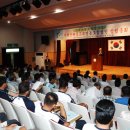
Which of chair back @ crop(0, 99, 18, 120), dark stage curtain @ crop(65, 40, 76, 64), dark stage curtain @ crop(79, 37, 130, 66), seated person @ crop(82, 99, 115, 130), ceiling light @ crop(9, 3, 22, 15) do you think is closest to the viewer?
seated person @ crop(82, 99, 115, 130)

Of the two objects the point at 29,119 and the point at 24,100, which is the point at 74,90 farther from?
the point at 29,119

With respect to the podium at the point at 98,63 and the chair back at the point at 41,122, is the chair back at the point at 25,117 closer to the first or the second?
the chair back at the point at 41,122

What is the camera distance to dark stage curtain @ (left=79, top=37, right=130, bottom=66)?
15205mm

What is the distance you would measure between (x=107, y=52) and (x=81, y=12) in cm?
687

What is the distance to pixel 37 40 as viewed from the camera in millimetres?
15805

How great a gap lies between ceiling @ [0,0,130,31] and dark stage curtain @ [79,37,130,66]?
4.35 meters

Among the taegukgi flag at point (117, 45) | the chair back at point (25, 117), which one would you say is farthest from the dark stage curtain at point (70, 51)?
the chair back at point (25, 117)

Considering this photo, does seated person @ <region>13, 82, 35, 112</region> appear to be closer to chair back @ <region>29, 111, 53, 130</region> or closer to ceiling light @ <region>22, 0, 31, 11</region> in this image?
chair back @ <region>29, 111, 53, 130</region>

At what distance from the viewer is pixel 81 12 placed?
10047 millimetres

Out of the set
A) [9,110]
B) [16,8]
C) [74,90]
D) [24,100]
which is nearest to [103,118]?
[24,100]

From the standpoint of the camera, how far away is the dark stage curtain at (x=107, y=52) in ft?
49.9

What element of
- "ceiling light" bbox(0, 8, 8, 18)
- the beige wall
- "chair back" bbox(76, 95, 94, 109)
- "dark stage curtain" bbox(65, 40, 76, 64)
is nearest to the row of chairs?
"chair back" bbox(76, 95, 94, 109)

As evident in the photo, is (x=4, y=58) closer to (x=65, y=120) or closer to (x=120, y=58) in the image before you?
(x=120, y=58)

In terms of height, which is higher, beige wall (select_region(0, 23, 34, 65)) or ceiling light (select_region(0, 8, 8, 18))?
ceiling light (select_region(0, 8, 8, 18))
